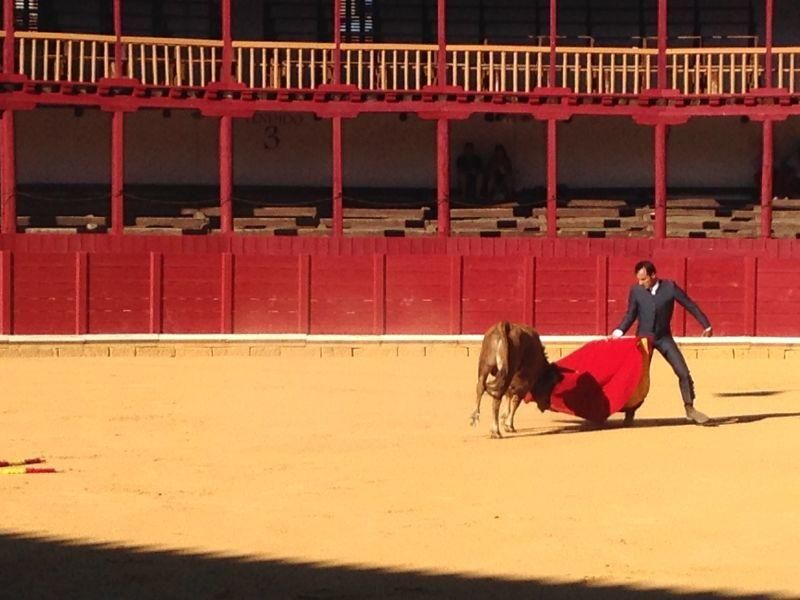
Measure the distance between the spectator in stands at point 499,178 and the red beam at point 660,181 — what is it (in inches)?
106

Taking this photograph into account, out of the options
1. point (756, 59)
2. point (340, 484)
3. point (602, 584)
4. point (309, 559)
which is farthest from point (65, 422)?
point (756, 59)

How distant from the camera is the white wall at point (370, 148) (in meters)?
31.9

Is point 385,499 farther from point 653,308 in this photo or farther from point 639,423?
point 639,423

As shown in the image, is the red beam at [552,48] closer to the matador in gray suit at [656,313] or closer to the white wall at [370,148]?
the white wall at [370,148]

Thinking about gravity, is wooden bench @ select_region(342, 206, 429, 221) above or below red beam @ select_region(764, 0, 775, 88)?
below

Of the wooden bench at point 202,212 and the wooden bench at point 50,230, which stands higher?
the wooden bench at point 202,212

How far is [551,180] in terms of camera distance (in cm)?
2938

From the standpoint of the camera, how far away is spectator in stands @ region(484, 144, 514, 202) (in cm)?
3153

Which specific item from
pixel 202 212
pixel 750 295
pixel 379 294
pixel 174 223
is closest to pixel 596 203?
pixel 750 295

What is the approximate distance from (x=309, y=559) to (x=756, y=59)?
21.2m

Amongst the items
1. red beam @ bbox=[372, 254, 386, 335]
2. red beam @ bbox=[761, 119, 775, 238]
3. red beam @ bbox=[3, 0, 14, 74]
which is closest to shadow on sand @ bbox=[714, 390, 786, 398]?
red beam @ bbox=[372, 254, 386, 335]

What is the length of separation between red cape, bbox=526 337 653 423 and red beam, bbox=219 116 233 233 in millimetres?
13801

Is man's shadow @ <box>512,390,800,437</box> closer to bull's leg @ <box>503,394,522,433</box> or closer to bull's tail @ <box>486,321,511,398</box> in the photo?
bull's leg @ <box>503,394,522,433</box>

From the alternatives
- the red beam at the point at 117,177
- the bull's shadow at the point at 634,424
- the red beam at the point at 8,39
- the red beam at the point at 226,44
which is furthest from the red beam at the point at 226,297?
the bull's shadow at the point at 634,424
